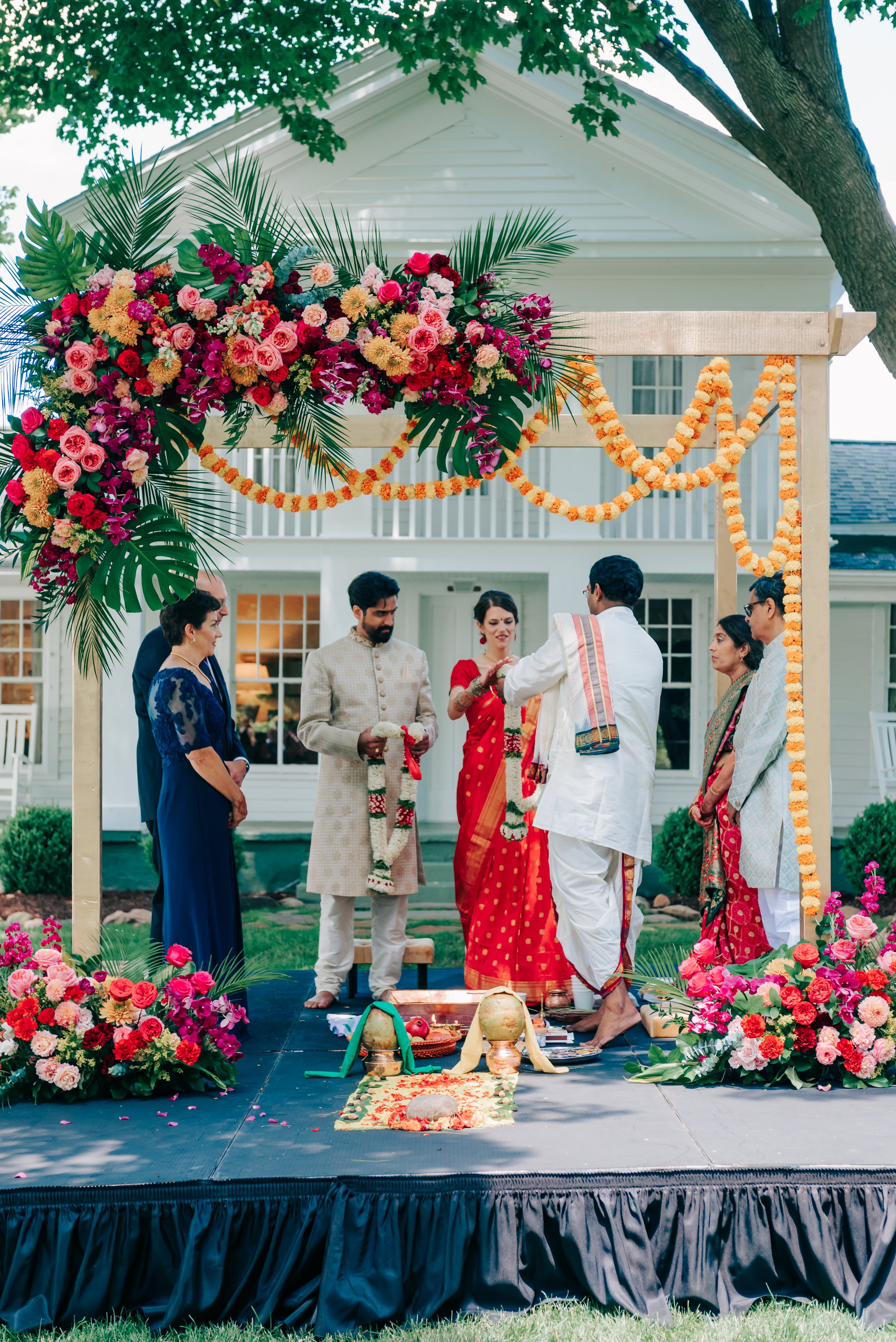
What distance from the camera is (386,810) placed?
5117 mm

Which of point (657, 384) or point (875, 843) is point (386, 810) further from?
point (657, 384)

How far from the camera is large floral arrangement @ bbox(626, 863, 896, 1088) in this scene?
3.90 meters

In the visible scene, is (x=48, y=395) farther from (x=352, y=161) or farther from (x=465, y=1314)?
(x=352, y=161)

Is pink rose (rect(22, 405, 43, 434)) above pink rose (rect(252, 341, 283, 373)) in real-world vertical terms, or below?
below

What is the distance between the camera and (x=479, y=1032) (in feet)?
13.5

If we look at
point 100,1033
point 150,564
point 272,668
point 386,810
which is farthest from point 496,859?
point 272,668

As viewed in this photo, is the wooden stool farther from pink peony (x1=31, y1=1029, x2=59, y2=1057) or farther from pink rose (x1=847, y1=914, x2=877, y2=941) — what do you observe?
pink rose (x1=847, y1=914, x2=877, y2=941)

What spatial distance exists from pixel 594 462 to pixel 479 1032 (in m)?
7.70

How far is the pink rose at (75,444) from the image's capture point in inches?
153

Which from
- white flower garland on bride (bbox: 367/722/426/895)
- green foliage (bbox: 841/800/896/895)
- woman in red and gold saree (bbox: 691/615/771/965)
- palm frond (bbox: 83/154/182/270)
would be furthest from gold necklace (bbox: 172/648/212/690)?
green foliage (bbox: 841/800/896/895)

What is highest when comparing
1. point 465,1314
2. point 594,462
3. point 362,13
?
point 362,13

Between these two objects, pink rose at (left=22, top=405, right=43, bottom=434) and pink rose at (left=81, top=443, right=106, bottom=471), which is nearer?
pink rose at (left=81, top=443, right=106, bottom=471)

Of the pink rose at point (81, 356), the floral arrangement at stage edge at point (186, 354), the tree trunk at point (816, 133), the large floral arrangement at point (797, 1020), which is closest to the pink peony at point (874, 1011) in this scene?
the large floral arrangement at point (797, 1020)

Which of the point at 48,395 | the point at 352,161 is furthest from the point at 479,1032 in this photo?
the point at 352,161
